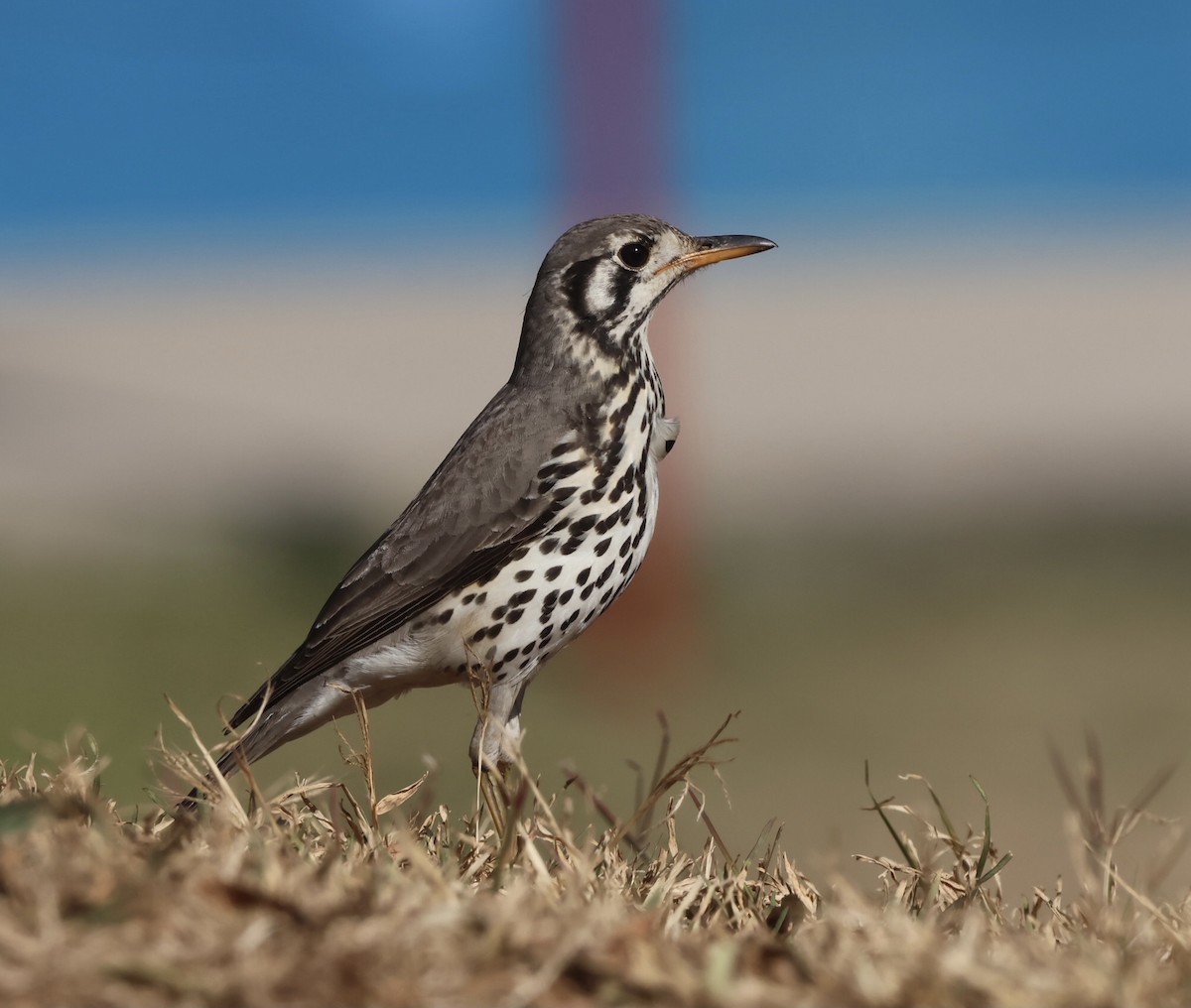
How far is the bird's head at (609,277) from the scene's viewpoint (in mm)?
5547

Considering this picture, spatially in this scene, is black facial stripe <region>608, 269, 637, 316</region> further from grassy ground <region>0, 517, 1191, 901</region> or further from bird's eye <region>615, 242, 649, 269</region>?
grassy ground <region>0, 517, 1191, 901</region>

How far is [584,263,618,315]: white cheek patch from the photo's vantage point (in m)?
5.56

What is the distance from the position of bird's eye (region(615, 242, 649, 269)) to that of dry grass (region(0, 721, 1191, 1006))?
2.46m

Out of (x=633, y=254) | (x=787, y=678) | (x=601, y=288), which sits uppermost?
(x=633, y=254)

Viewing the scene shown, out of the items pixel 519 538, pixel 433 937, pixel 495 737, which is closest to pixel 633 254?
pixel 519 538

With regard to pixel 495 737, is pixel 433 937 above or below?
above

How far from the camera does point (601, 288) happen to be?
18.3 feet

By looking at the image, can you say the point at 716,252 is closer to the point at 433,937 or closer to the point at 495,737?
the point at 495,737

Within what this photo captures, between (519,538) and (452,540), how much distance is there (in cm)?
25

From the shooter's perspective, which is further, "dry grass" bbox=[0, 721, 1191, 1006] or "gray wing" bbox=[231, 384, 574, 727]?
"gray wing" bbox=[231, 384, 574, 727]

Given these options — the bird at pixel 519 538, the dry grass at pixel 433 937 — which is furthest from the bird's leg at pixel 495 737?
the dry grass at pixel 433 937

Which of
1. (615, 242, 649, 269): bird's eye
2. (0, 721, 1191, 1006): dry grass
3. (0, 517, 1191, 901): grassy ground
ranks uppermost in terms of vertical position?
(615, 242, 649, 269): bird's eye

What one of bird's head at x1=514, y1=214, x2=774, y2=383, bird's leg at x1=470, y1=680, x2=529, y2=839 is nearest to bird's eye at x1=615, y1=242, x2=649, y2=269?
bird's head at x1=514, y1=214, x2=774, y2=383

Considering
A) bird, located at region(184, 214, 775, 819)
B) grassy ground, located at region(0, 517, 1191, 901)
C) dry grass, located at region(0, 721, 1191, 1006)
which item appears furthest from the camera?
grassy ground, located at region(0, 517, 1191, 901)
